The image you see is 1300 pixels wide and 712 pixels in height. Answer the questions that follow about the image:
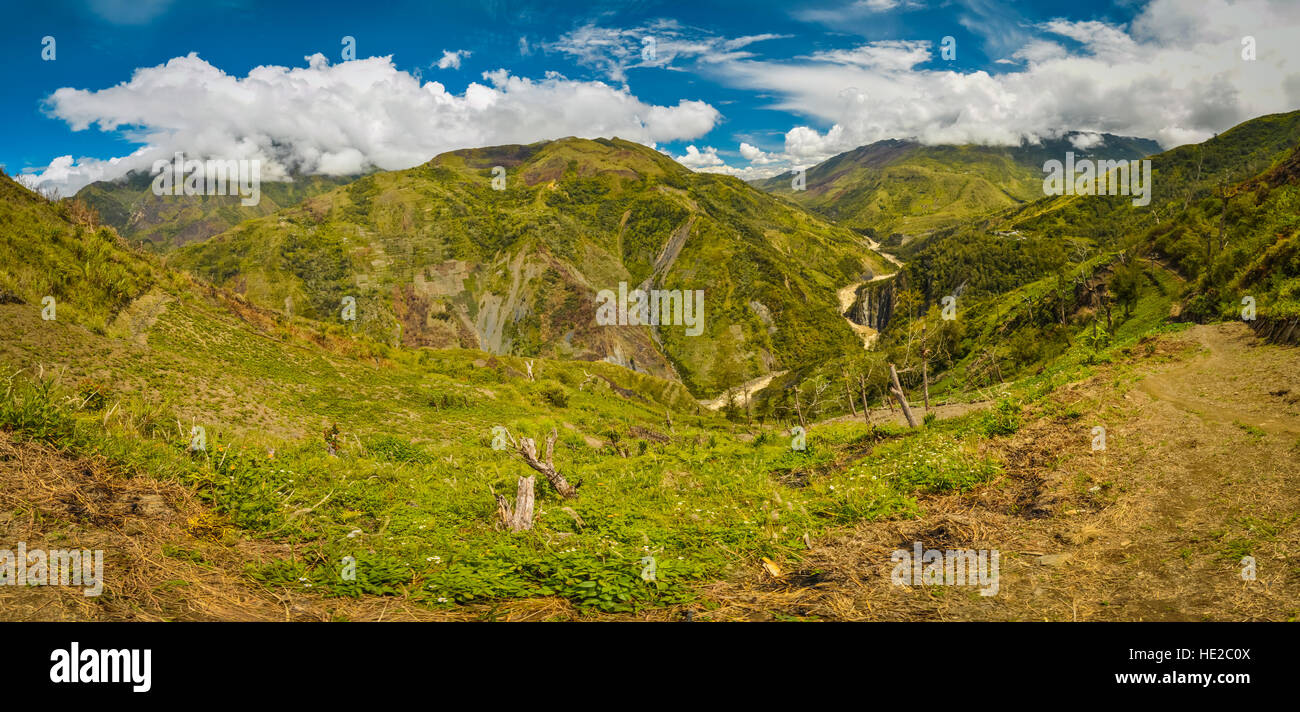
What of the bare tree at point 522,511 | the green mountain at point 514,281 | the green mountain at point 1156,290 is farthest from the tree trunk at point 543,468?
the green mountain at point 514,281

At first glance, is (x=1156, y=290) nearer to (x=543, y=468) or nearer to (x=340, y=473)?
(x=543, y=468)

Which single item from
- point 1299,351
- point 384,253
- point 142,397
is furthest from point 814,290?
point 142,397

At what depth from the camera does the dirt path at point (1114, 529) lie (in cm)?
599

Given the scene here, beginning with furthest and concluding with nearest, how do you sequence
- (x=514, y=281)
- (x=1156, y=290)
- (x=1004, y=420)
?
(x=514, y=281) → (x=1156, y=290) → (x=1004, y=420)

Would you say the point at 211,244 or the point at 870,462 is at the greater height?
the point at 211,244

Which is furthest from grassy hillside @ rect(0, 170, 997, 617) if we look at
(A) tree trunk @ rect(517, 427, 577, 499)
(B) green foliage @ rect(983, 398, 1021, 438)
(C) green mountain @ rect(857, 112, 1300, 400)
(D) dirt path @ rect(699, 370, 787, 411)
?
(D) dirt path @ rect(699, 370, 787, 411)

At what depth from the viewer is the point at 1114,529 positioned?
7.98 m

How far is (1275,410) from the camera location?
13016 mm

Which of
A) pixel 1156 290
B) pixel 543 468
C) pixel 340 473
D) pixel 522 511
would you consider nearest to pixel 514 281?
pixel 1156 290

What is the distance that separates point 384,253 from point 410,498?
165m

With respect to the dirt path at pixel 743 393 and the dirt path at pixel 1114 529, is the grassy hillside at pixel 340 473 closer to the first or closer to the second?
the dirt path at pixel 1114 529
